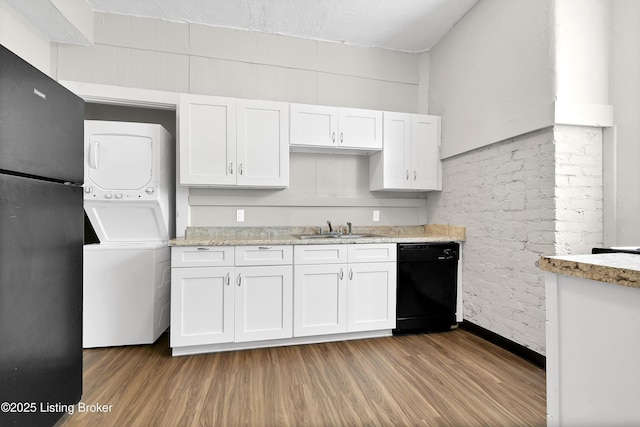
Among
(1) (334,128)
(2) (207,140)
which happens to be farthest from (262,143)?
(1) (334,128)

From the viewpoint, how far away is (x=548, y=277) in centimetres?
90

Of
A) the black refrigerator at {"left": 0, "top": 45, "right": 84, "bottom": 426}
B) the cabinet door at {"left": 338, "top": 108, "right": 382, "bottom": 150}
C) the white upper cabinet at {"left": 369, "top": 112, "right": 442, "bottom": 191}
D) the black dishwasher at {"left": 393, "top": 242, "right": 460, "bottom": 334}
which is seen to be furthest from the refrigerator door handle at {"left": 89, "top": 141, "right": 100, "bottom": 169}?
the black dishwasher at {"left": 393, "top": 242, "right": 460, "bottom": 334}

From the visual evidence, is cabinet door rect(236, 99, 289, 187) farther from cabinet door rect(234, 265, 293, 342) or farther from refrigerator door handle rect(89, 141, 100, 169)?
refrigerator door handle rect(89, 141, 100, 169)

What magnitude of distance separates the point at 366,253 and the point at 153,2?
2999 millimetres

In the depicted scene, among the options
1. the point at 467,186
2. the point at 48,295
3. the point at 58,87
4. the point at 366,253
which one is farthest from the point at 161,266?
the point at 467,186

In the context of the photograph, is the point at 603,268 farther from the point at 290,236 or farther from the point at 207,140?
the point at 207,140

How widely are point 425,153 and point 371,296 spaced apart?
165 cm

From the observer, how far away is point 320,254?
2602mm

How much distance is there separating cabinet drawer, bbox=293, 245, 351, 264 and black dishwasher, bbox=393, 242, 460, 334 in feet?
1.89

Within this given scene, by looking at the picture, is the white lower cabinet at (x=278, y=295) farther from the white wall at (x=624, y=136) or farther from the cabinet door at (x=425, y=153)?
the white wall at (x=624, y=136)

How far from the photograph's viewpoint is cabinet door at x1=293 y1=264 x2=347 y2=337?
2533mm

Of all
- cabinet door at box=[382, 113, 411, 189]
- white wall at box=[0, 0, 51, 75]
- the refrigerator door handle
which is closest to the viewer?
white wall at box=[0, 0, 51, 75]

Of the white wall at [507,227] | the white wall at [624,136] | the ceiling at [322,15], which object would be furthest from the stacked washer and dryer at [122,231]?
the white wall at [624,136]

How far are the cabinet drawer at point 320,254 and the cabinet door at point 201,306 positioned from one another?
1.89 feet
